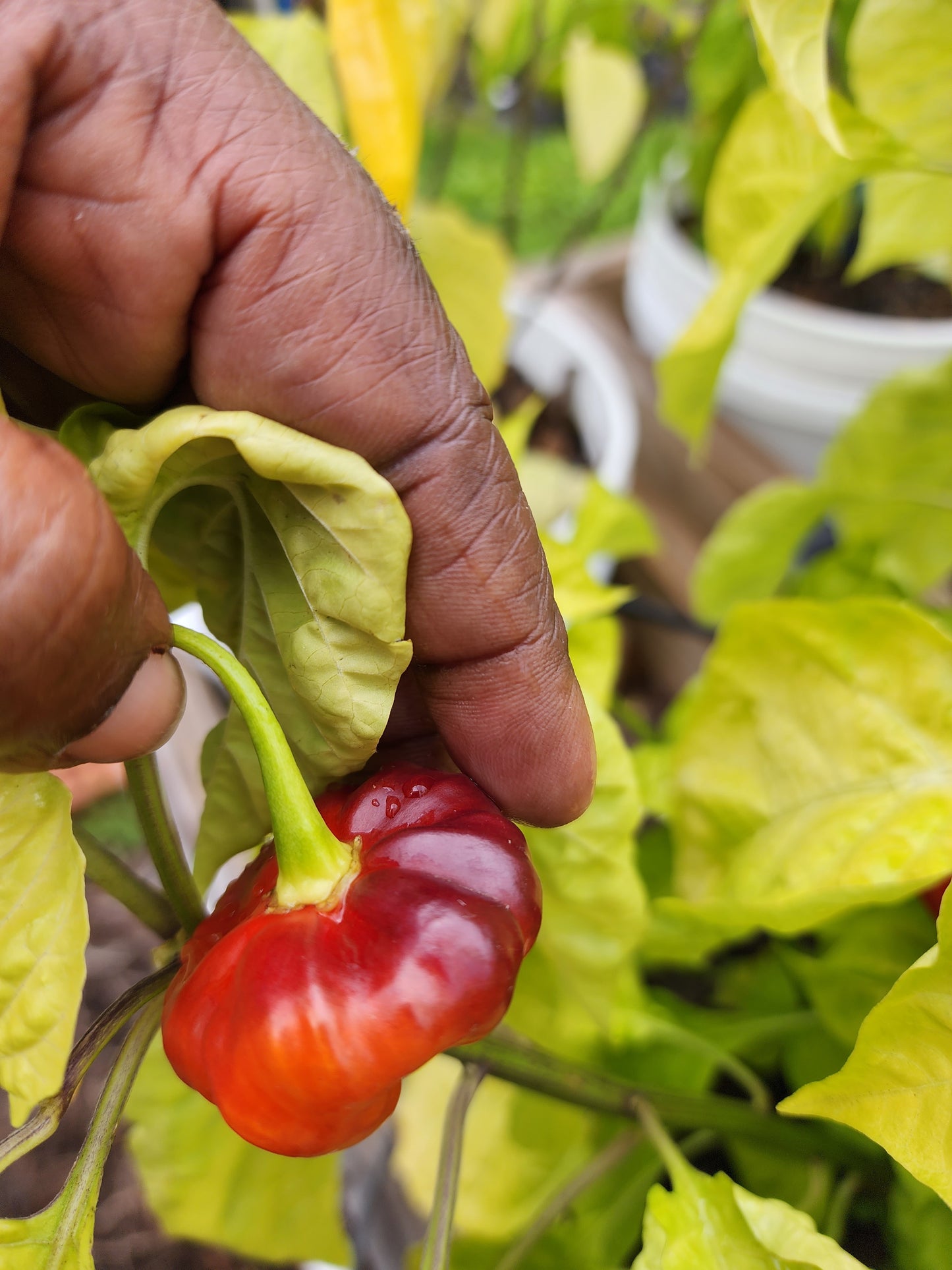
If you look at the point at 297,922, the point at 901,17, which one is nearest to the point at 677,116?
the point at 901,17

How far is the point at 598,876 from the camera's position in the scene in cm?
30

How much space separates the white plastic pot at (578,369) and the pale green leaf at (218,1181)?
0.50 m

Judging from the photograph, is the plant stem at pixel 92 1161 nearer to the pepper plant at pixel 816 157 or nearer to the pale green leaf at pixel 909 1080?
the pale green leaf at pixel 909 1080

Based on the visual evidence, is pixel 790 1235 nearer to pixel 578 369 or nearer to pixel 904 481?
pixel 904 481

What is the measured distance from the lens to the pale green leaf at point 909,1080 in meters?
0.21

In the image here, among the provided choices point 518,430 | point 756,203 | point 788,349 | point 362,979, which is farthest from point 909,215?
point 362,979

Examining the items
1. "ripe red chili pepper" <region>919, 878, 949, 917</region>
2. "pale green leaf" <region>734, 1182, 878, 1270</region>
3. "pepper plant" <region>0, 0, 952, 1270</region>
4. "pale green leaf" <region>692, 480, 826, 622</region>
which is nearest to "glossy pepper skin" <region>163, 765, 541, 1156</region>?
"pepper plant" <region>0, 0, 952, 1270</region>

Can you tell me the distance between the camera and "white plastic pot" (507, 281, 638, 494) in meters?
0.77

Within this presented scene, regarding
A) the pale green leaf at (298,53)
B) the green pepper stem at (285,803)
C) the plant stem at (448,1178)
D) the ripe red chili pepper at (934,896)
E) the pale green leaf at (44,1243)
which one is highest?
the pale green leaf at (298,53)

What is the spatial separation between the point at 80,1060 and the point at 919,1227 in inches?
9.8

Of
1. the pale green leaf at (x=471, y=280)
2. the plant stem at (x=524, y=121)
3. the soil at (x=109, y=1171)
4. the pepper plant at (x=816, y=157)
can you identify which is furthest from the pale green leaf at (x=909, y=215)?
the soil at (x=109, y=1171)

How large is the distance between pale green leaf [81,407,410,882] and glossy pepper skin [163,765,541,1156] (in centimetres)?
3

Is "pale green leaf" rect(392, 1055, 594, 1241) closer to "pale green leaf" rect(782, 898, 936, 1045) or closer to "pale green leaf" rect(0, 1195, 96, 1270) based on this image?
"pale green leaf" rect(782, 898, 936, 1045)

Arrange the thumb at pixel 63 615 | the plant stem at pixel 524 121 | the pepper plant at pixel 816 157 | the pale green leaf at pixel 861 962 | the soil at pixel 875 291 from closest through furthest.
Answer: the thumb at pixel 63 615, the pepper plant at pixel 816 157, the pale green leaf at pixel 861 962, the plant stem at pixel 524 121, the soil at pixel 875 291
